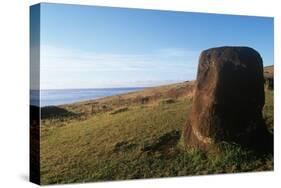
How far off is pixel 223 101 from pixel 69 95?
8.15 feet

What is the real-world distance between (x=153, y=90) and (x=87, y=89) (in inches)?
42.6

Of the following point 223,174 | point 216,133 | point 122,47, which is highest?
point 122,47

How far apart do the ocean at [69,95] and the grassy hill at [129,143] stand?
0.08 metres

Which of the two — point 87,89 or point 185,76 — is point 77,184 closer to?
point 87,89

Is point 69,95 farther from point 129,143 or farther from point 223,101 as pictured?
point 223,101

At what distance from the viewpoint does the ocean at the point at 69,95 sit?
8.68 metres

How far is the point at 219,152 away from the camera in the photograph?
978 centimetres

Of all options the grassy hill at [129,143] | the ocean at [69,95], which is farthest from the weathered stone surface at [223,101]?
the ocean at [69,95]

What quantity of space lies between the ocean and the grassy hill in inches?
3.1

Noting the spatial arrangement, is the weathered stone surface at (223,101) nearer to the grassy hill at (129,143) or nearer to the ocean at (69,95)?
the grassy hill at (129,143)

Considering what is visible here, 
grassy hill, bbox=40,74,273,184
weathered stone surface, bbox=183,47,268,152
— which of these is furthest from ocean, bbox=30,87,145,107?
weathered stone surface, bbox=183,47,268,152

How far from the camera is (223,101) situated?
9.79m

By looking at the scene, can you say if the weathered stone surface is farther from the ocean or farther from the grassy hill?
the ocean
